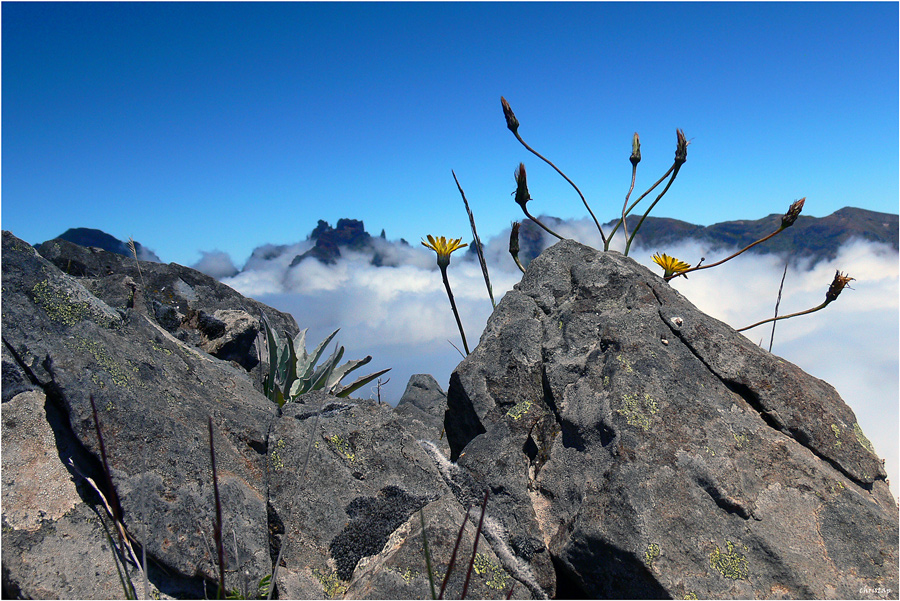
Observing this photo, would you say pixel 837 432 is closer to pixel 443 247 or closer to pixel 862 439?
pixel 862 439

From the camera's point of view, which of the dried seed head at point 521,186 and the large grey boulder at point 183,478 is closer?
the large grey boulder at point 183,478

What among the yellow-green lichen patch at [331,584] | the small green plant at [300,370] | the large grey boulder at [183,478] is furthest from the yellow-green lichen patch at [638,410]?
the small green plant at [300,370]

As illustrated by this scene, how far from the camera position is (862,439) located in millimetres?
4129

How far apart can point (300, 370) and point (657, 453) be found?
3967mm

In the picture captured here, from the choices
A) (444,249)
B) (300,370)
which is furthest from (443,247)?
(300,370)

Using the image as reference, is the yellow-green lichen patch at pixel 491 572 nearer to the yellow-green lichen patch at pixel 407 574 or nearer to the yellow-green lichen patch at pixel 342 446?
the yellow-green lichen patch at pixel 407 574

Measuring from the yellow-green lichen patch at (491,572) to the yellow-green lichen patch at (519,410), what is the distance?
45.0 inches

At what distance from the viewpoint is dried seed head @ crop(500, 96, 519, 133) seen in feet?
23.4

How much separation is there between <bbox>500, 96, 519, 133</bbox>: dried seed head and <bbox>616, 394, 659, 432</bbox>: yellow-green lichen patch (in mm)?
4335

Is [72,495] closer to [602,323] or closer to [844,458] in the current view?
[602,323]

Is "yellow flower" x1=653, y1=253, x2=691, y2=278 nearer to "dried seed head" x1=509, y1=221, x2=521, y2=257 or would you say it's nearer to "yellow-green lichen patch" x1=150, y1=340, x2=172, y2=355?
"dried seed head" x1=509, y1=221, x2=521, y2=257

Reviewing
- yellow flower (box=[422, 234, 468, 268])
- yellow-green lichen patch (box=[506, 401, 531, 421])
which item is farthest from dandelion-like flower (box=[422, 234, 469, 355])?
yellow-green lichen patch (box=[506, 401, 531, 421])

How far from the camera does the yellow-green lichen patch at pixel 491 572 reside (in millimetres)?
3395

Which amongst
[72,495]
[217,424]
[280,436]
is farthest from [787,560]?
[72,495]
